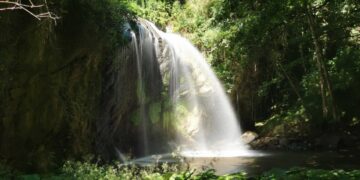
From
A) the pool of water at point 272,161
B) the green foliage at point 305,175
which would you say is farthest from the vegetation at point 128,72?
the pool of water at point 272,161

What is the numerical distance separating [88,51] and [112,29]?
77cm

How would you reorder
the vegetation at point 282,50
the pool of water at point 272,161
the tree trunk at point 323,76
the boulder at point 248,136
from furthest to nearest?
the boulder at point 248,136
the tree trunk at point 323,76
the vegetation at point 282,50
the pool of water at point 272,161

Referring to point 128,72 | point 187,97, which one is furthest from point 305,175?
point 187,97

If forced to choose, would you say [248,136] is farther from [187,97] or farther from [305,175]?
[305,175]

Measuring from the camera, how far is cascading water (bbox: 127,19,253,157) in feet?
49.0

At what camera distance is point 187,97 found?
16.7m

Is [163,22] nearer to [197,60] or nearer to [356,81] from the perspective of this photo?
[197,60]

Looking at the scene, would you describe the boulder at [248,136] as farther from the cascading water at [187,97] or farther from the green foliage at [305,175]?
the green foliage at [305,175]

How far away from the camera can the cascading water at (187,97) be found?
588 inches

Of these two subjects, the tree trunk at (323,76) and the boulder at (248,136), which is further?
the boulder at (248,136)

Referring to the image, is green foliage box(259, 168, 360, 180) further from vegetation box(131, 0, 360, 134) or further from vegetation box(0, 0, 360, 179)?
vegetation box(131, 0, 360, 134)

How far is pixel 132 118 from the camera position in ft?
47.6

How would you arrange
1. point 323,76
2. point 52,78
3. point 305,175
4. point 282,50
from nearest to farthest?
point 305,175, point 52,78, point 323,76, point 282,50

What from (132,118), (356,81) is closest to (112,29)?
(132,118)
